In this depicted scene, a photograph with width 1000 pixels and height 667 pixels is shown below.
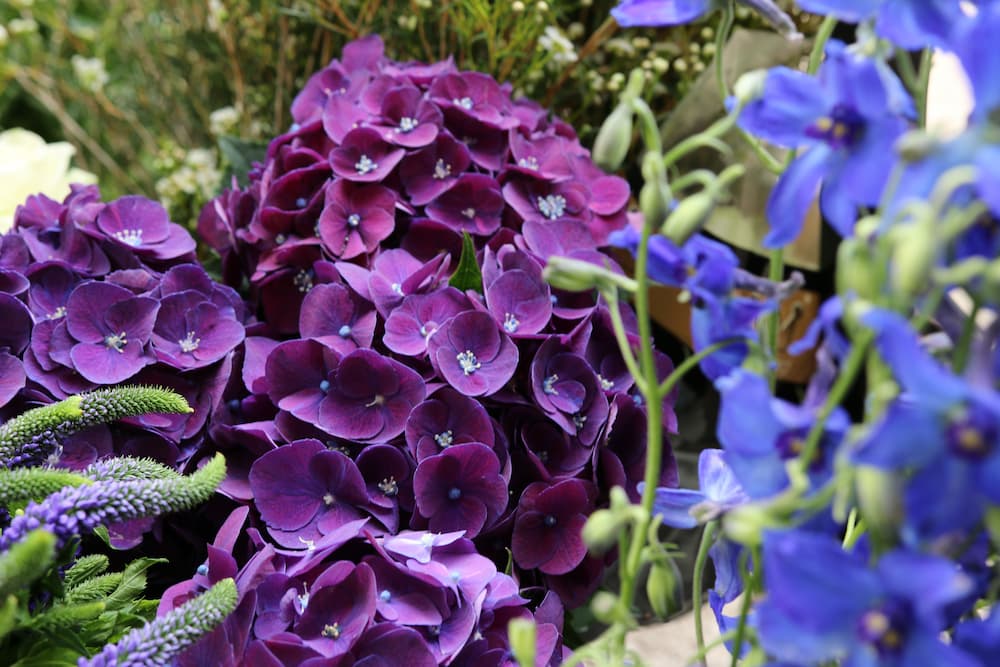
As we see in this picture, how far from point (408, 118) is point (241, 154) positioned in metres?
0.18

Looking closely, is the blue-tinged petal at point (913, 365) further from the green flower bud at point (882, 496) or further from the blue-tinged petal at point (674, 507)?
the blue-tinged petal at point (674, 507)

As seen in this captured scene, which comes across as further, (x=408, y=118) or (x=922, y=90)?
(x=408, y=118)

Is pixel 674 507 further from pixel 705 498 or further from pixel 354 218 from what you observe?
pixel 354 218

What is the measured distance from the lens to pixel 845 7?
25cm

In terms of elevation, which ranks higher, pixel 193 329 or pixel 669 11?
pixel 669 11

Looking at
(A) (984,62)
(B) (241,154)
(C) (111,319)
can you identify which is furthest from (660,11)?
(B) (241,154)

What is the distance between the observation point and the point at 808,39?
0.76 m

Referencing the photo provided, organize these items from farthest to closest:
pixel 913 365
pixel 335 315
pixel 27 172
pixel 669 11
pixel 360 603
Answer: pixel 27 172 < pixel 335 315 < pixel 360 603 < pixel 669 11 < pixel 913 365

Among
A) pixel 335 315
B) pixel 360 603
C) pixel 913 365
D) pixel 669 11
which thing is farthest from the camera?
pixel 335 315

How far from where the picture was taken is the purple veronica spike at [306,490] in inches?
18.0

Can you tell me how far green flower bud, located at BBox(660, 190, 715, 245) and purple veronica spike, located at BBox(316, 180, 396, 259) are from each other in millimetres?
303

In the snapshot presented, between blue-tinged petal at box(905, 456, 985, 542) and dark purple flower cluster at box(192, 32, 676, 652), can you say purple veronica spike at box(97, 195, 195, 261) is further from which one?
blue-tinged petal at box(905, 456, 985, 542)

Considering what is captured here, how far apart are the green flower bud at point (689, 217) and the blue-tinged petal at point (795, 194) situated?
2 cm

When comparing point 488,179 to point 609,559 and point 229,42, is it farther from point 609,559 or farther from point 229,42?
point 229,42
